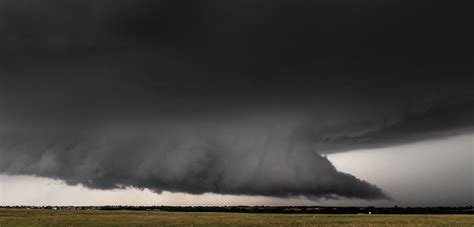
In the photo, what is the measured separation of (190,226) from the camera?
81.4 meters

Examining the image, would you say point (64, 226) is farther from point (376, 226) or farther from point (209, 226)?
point (376, 226)

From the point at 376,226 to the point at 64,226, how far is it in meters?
54.0

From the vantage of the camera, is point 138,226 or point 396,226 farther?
point 396,226

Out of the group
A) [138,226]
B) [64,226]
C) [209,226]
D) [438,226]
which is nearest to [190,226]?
[209,226]

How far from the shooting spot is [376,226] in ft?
275

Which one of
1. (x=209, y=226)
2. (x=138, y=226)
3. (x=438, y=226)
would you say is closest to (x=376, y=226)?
(x=438, y=226)

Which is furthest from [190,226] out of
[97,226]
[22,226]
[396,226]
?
[396,226]

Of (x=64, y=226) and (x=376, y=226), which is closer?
(x=64, y=226)

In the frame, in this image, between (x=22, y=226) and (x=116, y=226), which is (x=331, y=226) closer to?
(x=116, y=226)

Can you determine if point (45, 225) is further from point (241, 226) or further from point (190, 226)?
point (241, 226)

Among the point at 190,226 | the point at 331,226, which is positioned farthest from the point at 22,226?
the point at 331,226

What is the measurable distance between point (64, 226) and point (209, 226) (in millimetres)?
24380

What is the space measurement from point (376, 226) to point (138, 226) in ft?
137

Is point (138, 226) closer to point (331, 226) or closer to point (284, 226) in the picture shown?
point (284, 226)
